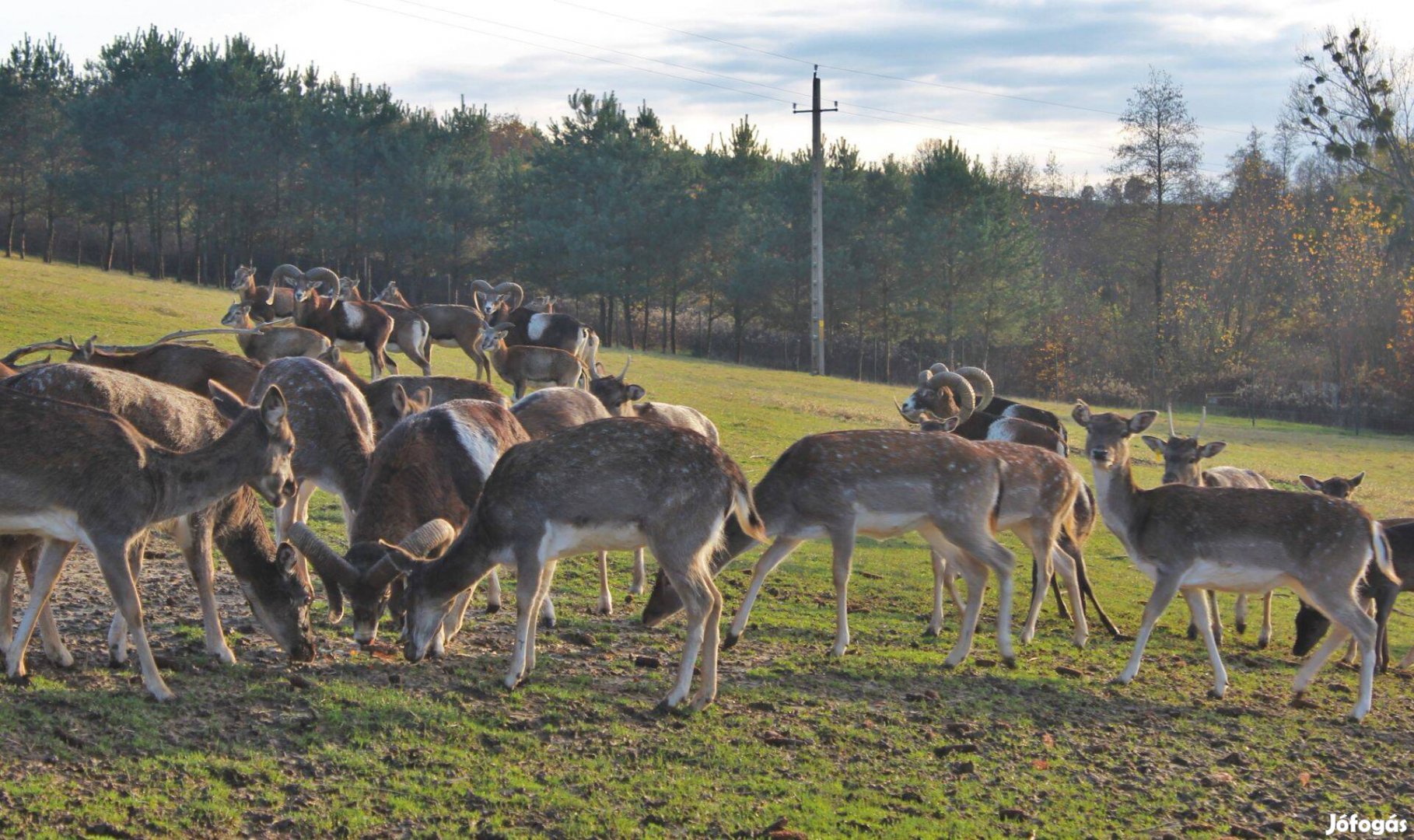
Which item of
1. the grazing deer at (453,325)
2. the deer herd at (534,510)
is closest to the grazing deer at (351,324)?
the grazing deer at (453,325)

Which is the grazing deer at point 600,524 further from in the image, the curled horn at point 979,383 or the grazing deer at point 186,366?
the curled horn at point 979,383

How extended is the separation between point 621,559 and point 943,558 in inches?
136

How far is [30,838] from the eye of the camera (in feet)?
16.7

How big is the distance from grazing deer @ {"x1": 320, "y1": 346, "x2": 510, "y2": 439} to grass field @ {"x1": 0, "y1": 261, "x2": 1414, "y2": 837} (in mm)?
3112

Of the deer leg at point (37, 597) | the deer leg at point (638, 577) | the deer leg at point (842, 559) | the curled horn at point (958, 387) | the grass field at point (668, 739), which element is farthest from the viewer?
the curled horn at point (958, 387)

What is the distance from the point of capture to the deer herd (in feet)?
22.8

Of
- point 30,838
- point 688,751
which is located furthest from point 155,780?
point 688,751

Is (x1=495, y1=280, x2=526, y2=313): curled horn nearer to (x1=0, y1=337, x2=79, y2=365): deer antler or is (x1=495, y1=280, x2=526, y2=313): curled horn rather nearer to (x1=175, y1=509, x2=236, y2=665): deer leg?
(x1=0, y1=337, x2=79, y2=365): deer antler

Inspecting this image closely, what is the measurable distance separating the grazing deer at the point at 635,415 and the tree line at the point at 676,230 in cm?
3889

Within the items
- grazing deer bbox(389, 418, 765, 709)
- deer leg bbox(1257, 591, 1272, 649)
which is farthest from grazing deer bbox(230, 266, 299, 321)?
deer leg bbox(1257, 591, 1272, 649)

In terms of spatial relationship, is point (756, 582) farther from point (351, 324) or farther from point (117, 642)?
point (351, 324)

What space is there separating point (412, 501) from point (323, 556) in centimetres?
97

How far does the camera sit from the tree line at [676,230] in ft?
180

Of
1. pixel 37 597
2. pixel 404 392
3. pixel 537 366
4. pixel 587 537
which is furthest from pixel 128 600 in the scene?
pixel 537 366
